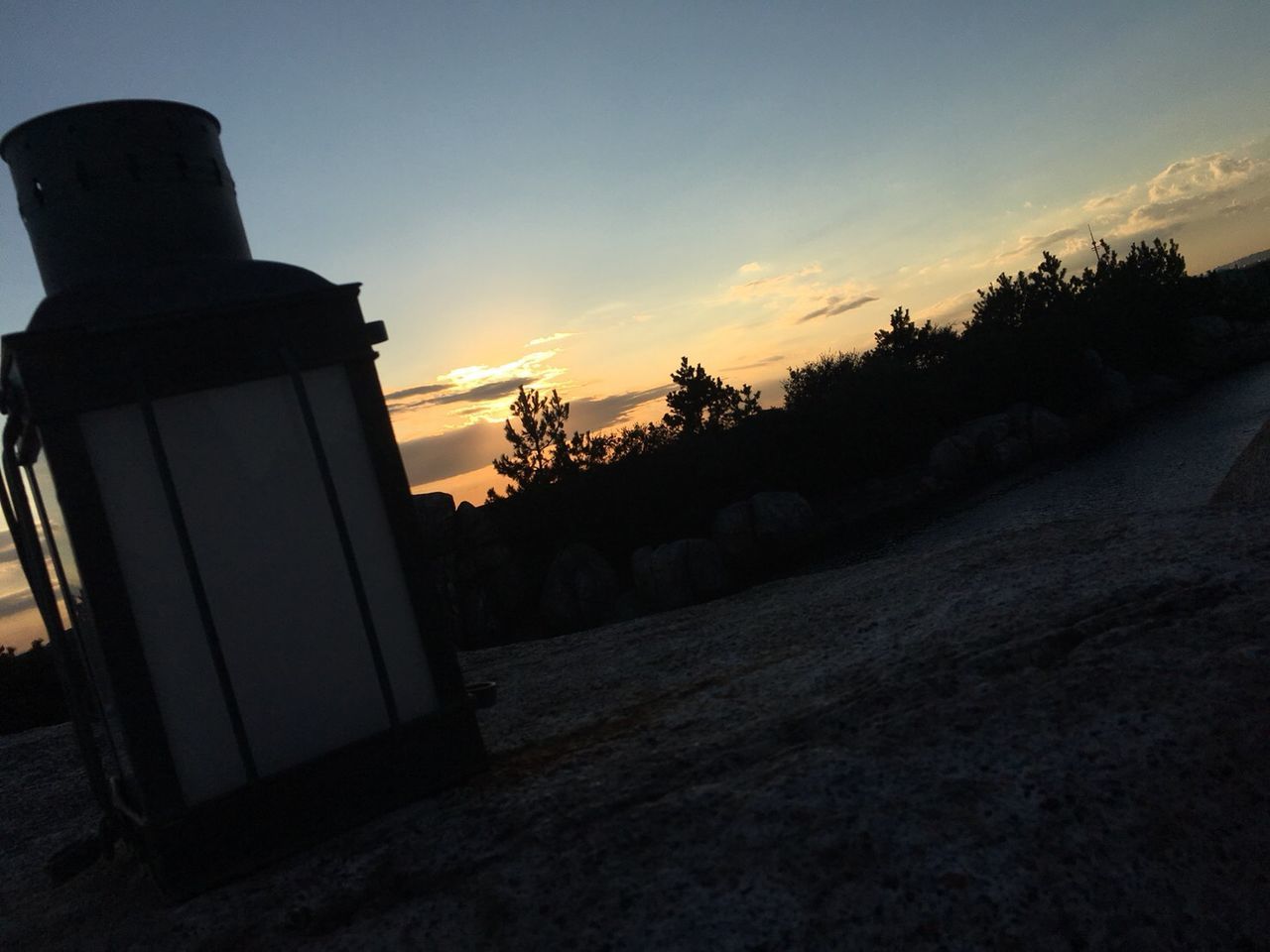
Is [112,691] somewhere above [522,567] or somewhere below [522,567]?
above

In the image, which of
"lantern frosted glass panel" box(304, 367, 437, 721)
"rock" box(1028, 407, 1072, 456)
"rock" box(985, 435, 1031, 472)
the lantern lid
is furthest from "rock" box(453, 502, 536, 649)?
the lantern lid

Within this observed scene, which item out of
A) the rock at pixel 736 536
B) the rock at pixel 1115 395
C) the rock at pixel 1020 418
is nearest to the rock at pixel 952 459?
the rock at pixel 1020 418

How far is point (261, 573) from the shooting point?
3.18 m

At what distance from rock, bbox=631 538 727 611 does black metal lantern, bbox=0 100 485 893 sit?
21904 millimetres

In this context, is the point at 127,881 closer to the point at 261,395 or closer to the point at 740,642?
the point at 261,395

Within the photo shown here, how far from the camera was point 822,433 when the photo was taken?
3653 centimetres

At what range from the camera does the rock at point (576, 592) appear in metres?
26.5

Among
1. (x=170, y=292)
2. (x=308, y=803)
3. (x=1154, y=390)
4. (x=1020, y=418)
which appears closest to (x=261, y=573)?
(x=308, y=803)

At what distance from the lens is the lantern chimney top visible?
3391 millimetres

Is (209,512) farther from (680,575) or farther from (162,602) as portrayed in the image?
(680,575)

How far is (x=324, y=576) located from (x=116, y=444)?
881 mm

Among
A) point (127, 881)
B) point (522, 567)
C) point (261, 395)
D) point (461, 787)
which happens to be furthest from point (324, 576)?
point (522, 567)

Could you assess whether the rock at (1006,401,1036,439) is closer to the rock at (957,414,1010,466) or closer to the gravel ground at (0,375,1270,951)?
the rock at (957,414,1010,466)

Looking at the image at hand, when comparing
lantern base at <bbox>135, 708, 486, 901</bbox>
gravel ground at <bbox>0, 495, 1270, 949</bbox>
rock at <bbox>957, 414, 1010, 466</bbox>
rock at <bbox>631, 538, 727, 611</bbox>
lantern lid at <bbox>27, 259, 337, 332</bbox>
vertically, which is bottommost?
rock at <bbox>631, 538, 727, 611</bbox>
